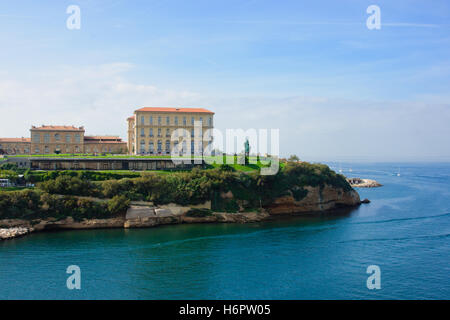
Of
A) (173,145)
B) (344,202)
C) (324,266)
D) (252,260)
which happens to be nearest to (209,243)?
(252,260)

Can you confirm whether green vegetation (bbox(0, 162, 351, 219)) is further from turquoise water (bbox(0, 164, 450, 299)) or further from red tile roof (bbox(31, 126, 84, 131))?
red tile roof (bbox(31, 126, 84, 131))

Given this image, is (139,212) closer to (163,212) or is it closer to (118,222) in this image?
(118,222)

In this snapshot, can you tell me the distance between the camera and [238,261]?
28828mm

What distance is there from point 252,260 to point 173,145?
44.1m

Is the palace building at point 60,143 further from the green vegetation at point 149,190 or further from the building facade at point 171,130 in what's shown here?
the green vegetation at point 149,190

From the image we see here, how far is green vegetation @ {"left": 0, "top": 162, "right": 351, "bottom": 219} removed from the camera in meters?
39.9

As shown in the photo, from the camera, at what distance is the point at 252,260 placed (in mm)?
29000

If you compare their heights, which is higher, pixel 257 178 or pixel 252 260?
pixel 257 178

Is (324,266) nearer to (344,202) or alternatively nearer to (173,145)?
(344,202)

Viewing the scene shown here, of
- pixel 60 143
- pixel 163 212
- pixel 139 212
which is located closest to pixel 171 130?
pixel 60 143

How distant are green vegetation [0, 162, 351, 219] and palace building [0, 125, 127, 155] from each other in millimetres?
28904

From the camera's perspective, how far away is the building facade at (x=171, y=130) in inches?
2709

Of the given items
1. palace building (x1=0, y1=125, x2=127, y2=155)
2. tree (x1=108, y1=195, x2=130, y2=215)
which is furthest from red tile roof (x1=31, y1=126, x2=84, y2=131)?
tree (x1=108, y1=195, x2=130, y2=215)

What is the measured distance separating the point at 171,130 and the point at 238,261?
44.4 m
